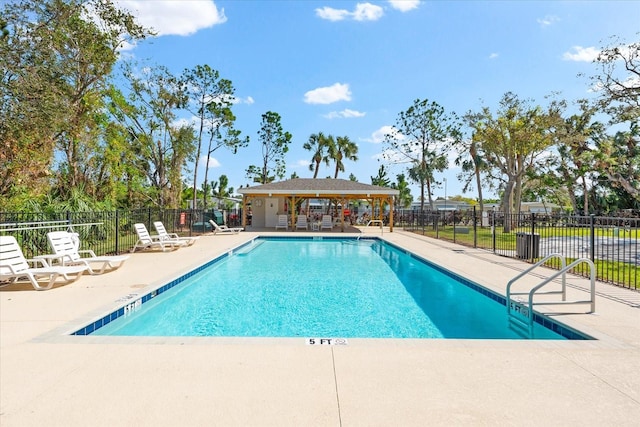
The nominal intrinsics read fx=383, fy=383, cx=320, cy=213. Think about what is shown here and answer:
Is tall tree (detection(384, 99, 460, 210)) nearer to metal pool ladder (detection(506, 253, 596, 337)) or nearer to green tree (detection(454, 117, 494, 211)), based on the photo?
green tree (detection(454, 117, 494, 211))

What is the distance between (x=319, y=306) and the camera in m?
6.52

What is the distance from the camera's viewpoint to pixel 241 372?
10.2 ft

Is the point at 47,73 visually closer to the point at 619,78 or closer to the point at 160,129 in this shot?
the point at 160,129

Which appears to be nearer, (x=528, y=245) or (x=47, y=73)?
(x=528, y=245)

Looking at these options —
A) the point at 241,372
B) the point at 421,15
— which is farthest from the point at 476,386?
the point at 421,15

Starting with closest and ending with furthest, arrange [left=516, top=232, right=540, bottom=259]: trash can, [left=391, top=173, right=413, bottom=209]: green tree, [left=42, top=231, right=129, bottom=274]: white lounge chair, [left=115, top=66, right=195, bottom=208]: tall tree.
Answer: [left=42, top=231, right=129, bottom=274]: white lounge chair, [left=516, top=232, right=540, bottom=259]: trash can, [left=115, top=66, right=195, bottom=208]: tall tree, [left=391, top=173, right=413, bottom=209]: green tree

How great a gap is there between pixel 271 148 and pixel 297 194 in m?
17.9

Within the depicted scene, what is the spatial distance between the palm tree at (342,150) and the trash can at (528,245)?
27.6m

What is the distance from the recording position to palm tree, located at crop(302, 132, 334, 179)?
37031 mm

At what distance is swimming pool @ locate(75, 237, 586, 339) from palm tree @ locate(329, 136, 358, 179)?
27.1 m

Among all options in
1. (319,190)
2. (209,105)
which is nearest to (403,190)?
(209,105)

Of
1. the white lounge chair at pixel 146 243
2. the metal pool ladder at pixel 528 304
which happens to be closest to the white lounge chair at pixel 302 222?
the white lounge chair at pixel 146 243

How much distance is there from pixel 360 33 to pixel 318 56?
3.68 meters

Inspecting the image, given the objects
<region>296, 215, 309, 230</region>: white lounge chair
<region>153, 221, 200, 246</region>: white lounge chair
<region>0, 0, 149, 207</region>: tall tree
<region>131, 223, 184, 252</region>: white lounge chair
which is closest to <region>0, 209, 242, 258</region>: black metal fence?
<region>131, 223, 184, 252</region>: white lounge chair
